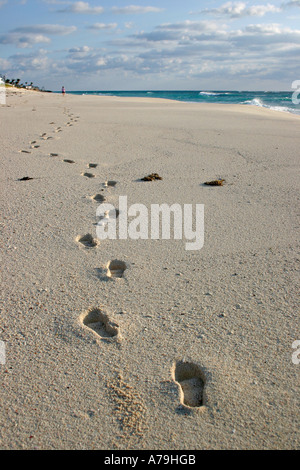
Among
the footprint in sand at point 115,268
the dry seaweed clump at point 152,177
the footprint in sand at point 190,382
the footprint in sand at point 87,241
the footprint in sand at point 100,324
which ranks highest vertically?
the dry seaweed clump at point 152,177

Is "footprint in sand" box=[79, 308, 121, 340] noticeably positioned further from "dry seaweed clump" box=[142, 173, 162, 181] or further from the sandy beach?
"dry seaweed clump" box=[142, 173, 162, 181]

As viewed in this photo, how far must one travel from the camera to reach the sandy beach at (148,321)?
1.37 metres

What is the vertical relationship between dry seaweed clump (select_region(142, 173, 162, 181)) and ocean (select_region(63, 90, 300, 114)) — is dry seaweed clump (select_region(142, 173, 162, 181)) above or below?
below

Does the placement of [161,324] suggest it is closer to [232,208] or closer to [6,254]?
[6,254]

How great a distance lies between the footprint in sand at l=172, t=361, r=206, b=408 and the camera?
1.50 meters

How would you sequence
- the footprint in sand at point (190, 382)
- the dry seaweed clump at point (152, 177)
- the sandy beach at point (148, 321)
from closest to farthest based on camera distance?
1. the sandy beach at point (148, 321)
2. the footprint in sand at point (190, 382)
3. the dry seaweed clump at point (152, 177)

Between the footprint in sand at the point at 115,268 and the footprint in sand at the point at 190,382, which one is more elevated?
the footprint in sand at the point at 115,268

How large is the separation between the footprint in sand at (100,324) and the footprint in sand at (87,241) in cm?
76

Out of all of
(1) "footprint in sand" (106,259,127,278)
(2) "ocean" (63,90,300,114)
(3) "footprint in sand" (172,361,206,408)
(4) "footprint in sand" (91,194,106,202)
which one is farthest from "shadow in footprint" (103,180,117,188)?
(2) "ocean" (63,90,300,114)

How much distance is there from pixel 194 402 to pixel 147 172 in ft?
9.97

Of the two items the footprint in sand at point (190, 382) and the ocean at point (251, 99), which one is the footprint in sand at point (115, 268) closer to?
the footprint in sand at point (190, 382)

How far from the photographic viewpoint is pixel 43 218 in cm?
298

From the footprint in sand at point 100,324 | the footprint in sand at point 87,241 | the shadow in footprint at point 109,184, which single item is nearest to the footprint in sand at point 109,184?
the shadow in footprint at point 109,184

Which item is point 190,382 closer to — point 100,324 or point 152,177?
point 100,324
